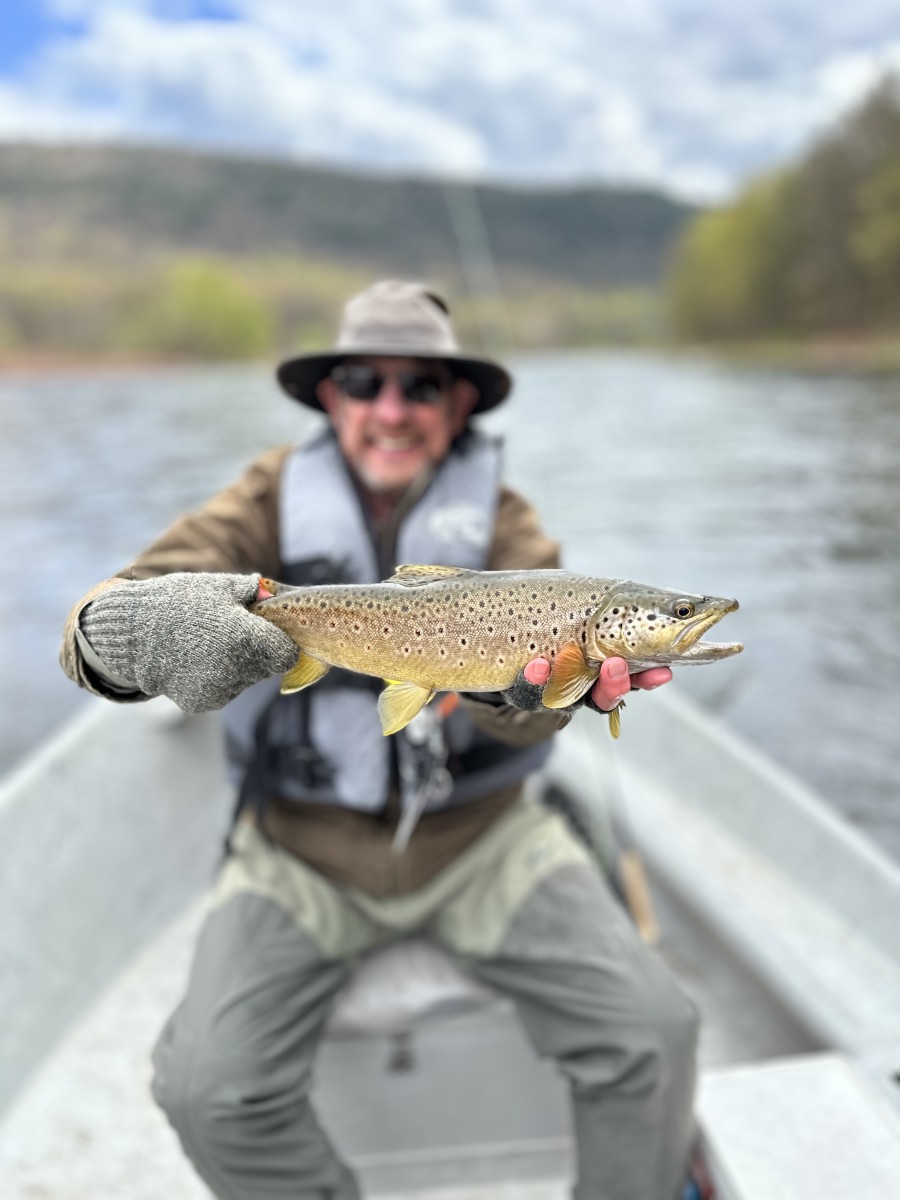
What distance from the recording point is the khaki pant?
232 cm

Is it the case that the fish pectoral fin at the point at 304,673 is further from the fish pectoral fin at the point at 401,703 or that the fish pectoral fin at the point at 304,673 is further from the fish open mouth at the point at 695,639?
the fish open mouth at the point at 695,639

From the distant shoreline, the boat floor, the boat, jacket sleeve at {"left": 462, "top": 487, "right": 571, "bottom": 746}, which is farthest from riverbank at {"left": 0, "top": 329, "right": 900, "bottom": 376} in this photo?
jacket sleeve at {"left": 462, "top": 487, "right": 571, "bottom": 746}

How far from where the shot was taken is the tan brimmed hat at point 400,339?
10.2ft

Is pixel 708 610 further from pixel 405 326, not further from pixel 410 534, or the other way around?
pixel 405 326

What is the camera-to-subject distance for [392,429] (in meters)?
3.08

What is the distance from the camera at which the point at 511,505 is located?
3188 mm

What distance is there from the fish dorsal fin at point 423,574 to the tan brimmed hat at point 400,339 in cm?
114

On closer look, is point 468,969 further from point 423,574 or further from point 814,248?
point 814,248

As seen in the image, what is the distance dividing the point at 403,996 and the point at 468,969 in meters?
0.21

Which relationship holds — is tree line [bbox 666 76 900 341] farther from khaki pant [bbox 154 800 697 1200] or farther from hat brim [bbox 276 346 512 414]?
khaki pant [bbox 154 800 697 1200]

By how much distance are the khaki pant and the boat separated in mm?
153

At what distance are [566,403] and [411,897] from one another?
3649 cm

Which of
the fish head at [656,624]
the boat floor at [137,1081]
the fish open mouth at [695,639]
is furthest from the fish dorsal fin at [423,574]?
the boat floor at [137,1081]

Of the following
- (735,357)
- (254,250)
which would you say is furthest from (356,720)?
(254,250)
